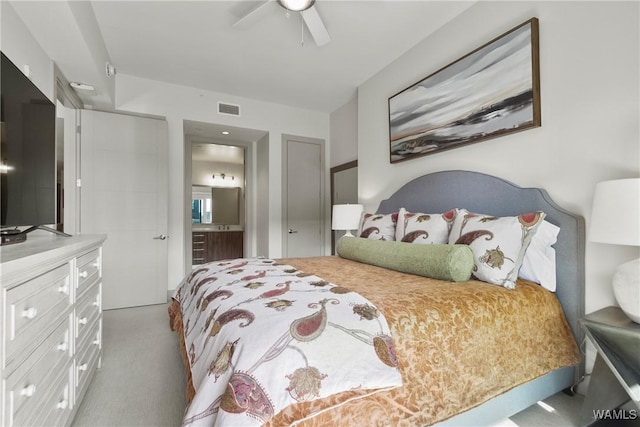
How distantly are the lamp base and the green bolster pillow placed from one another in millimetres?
646

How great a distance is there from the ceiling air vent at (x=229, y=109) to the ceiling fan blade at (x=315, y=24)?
2.07 m

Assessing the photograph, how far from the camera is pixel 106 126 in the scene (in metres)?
3.45

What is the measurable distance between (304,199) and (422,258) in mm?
3187

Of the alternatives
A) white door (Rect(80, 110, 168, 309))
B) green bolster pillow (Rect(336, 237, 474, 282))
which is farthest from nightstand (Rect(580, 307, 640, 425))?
white door (Rect(80, 110, 168, 309))

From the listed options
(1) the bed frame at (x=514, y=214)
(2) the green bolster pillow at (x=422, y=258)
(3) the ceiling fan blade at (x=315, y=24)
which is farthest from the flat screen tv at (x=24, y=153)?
(1) the bed frame at (x=514, y=214)

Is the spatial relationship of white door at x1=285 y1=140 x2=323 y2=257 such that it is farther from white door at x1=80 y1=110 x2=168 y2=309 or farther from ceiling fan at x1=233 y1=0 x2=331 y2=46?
ceiling fan at x1=233 y1=0 x2=331 y2=46

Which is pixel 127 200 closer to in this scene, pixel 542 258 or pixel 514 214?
pixel 514 214

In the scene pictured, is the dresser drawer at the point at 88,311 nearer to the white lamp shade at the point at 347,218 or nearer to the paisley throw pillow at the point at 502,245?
the paisley throw pillow at the point at 502,245

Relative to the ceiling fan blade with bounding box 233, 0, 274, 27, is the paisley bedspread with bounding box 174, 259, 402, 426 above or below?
below

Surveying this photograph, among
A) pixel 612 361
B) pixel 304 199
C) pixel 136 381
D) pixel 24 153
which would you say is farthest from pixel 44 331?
pixel 304 199

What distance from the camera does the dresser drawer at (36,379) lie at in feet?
2.85

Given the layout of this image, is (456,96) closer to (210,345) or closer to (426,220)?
(426,220)

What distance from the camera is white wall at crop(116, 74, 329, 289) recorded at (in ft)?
12.3

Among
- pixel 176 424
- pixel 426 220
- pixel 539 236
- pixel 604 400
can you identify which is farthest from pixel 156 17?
pixel 604 400
